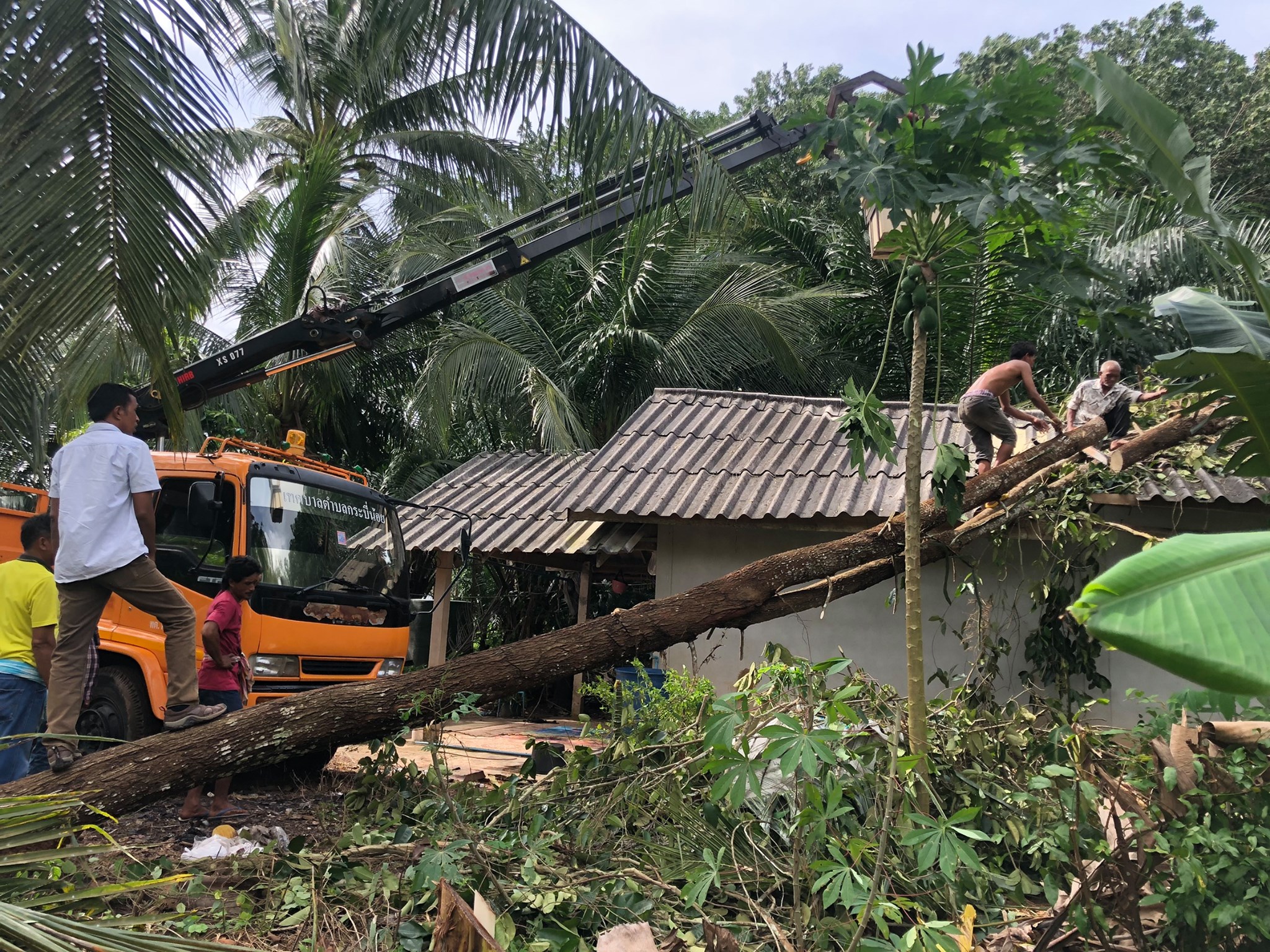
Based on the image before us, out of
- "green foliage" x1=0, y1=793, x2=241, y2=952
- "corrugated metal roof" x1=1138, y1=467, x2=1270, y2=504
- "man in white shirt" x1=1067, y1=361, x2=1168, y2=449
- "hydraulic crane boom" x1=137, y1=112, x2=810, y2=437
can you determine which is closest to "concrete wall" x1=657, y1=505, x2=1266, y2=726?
"corrugated metal roof" x1=1138, y1=467, x2=1270, y2=504

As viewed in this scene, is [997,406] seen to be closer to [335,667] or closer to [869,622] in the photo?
[869,622]

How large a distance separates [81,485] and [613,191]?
457 cm

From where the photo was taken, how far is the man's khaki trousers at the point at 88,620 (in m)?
4.55

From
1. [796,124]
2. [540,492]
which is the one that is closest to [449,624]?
[540,492]

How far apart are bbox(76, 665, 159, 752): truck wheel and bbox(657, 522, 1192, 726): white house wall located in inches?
159

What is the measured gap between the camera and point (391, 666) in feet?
28.0

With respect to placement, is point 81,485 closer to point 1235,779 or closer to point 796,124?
point 796,124

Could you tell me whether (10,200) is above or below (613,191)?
below

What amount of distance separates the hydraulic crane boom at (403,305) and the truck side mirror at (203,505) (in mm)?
1456

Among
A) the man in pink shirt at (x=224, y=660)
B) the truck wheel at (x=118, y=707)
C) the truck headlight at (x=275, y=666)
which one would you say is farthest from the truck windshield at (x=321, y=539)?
the truck wheel at (x=118, y=707)

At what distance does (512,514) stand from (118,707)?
18.4 ft

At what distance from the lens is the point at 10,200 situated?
12.5 feet

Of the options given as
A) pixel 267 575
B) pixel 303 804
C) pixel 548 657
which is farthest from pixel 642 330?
pixel 548 657

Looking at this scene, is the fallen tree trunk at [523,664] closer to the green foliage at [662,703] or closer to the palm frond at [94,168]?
the green foliage at [662,703]
